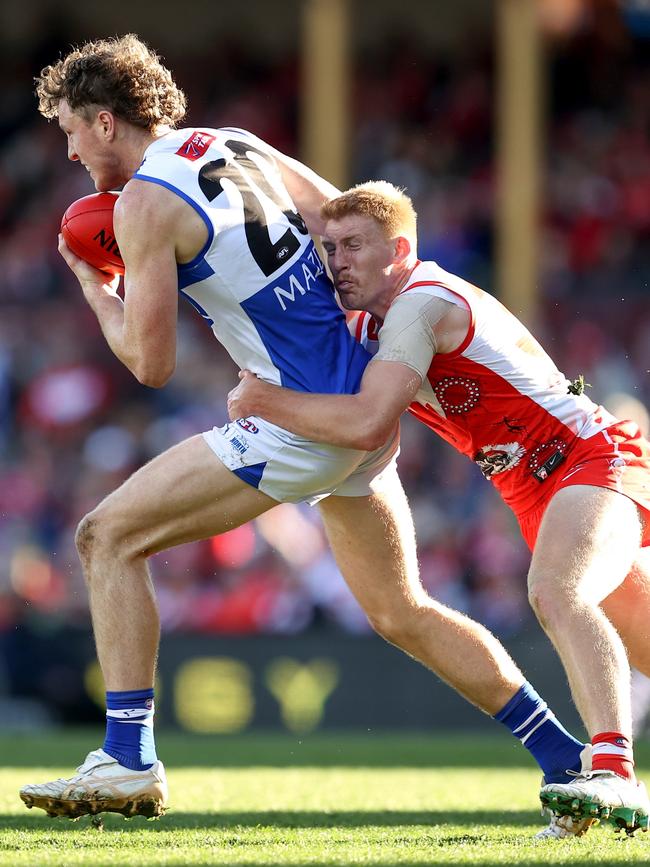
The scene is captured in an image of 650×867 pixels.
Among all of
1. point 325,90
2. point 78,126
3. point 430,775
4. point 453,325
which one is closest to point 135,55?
point 78,126

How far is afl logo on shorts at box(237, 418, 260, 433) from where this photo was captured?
184 inches

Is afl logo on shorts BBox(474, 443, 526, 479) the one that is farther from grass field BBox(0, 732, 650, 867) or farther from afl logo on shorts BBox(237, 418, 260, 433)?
grass field BBox(0, 732, 650, 867)

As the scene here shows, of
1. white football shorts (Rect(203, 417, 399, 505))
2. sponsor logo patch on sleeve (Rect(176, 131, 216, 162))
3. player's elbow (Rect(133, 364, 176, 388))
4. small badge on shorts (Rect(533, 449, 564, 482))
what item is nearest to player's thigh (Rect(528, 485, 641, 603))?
small badge on shorts (Rect(533, 449, 564, 482))

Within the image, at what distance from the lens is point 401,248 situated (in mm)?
4879

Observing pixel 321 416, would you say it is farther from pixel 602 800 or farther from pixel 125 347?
pixel 602 800

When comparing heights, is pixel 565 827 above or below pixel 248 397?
below

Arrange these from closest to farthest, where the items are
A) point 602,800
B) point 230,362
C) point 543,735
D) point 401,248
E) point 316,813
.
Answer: point 602,800
point 401,248
point 543,735
point 316,813
point 230,362

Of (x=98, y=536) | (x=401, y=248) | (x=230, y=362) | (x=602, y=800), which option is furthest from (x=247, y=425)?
(x=230, y=362)

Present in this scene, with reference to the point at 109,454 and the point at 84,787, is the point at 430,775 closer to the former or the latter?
the point at 84,787

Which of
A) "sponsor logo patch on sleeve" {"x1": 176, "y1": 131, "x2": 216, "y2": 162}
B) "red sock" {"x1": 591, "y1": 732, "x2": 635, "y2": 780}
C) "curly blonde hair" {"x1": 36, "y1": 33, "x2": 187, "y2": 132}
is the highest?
"curly blonde hair" {"x1": 36, "y1": 33, "x2": 187, "y2": 132}

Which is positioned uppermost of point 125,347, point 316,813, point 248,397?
point 125,347

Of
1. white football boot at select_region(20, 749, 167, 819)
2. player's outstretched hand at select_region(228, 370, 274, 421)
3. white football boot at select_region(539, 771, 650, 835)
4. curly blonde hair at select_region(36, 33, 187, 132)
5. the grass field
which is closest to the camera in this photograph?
the grass field

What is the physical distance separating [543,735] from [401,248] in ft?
5.49

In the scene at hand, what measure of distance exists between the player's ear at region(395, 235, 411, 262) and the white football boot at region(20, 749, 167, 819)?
1.80 meters
